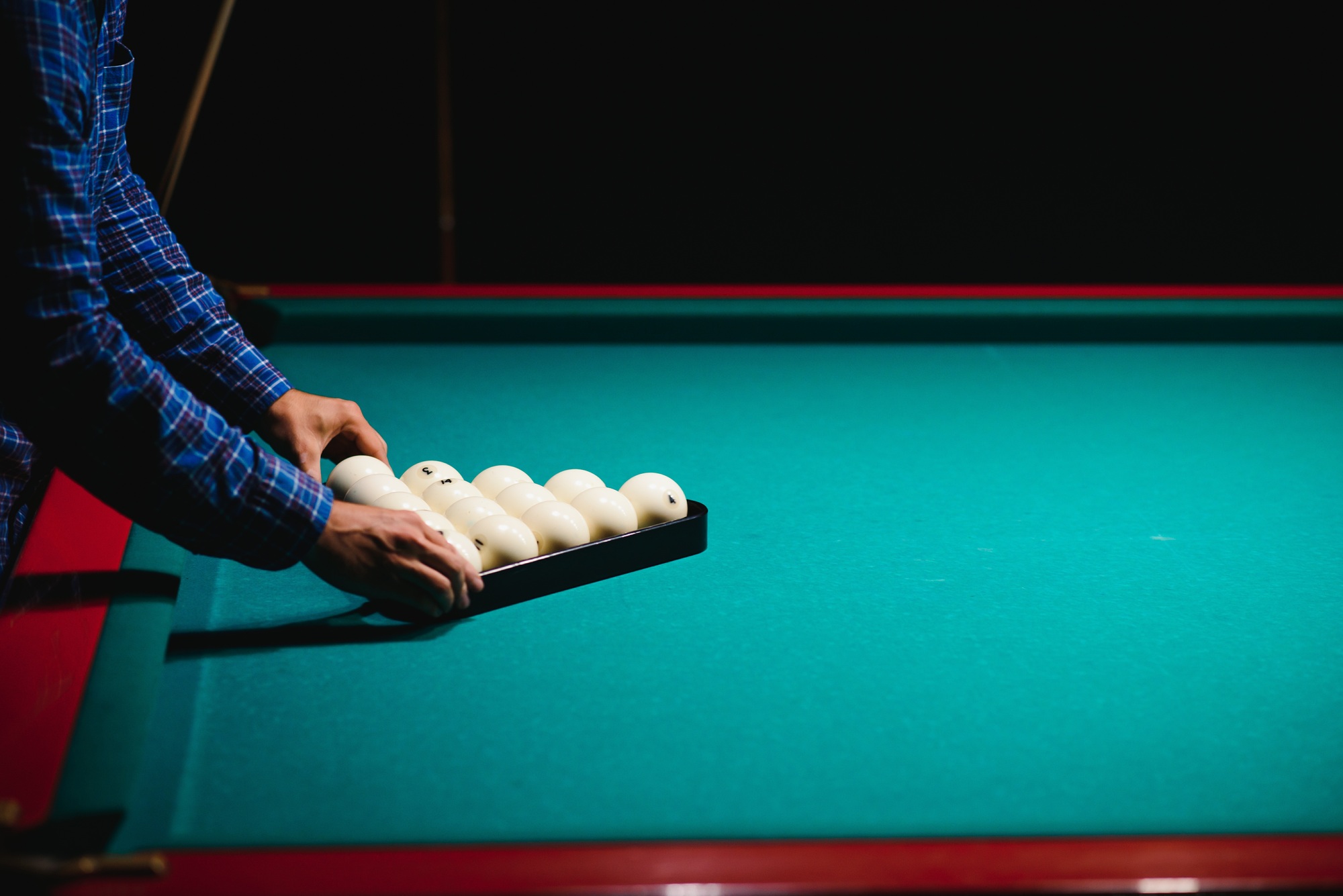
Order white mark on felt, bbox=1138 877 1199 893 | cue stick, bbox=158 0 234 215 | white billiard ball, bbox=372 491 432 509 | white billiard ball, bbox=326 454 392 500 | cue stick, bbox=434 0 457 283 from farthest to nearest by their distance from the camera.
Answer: cue stick, bbox=434 0 457 283, cue stick, bbox=158 0 234 215, white billiard ball, bbox=326 454 392 500, white billiard ball, bbox=372 491 432 509, white mark on felt, bbox=1138 877 1199 893

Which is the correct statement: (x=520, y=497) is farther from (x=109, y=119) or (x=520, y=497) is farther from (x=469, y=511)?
(x=109, y=119)

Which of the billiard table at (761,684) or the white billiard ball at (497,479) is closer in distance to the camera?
the billiard table at (761,684)

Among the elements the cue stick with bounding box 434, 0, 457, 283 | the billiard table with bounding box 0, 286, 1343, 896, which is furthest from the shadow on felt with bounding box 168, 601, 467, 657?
the cue stick with bounding box 434, 0, 457, 283

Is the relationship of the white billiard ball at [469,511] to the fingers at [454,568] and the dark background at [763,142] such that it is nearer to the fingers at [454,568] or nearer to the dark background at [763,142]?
the fingers at [454,568]

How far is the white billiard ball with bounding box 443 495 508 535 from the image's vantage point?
1.35 meters

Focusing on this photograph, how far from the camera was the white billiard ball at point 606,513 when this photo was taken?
1.39m

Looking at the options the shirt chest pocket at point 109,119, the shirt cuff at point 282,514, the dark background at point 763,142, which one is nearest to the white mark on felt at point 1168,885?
the shirt cuff at point 282,514

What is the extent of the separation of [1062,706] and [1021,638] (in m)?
0.14

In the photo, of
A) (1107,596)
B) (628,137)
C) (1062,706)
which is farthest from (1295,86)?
(1062,706)

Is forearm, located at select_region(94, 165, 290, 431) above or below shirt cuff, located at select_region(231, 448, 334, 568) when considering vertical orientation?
above

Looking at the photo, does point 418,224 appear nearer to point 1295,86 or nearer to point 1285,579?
point 1295,86

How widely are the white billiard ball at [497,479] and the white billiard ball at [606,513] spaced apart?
13cm

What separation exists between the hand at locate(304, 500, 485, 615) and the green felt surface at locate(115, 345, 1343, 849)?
0.06m

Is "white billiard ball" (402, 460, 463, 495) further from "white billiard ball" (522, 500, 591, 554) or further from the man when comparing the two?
the man
